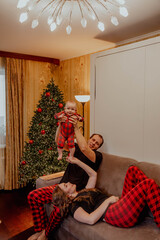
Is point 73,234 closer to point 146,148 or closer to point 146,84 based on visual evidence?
point 146,148

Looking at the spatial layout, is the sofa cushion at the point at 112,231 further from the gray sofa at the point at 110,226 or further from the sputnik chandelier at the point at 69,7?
the sputnik chandelier at the point at 69,7

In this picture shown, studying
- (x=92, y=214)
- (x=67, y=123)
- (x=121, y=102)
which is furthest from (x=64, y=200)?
(x=121, y=102)

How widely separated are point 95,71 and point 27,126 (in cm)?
Result: 199

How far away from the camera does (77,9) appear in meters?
2.05

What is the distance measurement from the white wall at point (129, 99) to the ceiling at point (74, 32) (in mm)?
258

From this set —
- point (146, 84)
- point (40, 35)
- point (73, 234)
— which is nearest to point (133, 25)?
point (146, 84)

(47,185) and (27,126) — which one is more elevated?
(27,126)

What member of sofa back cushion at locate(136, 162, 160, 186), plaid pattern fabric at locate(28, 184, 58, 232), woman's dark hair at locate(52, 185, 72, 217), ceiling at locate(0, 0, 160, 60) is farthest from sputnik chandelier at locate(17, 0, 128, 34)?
plaid pattern fabric at locate(28, 184, 58, 232)

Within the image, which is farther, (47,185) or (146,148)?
(47,185)

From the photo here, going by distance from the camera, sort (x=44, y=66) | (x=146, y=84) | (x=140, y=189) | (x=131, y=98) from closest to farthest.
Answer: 1. (x=140, y=189)
2. (x=146, y=84)
3. (x=131, y=98)
4. (x=44, y=66)

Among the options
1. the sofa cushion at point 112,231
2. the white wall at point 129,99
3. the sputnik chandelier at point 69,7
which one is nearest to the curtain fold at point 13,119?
the white wall at point 129,99

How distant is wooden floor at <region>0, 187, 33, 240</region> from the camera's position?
277 centimetres

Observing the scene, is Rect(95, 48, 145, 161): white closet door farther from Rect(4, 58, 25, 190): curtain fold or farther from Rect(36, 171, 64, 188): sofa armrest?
Rect(4, 58, 25, 190): curtain fold

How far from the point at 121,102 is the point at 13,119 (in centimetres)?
231
